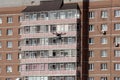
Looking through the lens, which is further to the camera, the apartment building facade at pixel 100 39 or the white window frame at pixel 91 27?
the white window frame at pixel 91 27

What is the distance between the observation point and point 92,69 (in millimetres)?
69500

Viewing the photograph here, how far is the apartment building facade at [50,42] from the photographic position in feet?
226

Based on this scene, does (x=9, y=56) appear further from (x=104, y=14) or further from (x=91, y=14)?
(x=104, y=14)

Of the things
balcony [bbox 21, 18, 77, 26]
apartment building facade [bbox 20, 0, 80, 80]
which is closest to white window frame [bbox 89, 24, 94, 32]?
apartment building facade [bbox 20, 0, 80, 80]

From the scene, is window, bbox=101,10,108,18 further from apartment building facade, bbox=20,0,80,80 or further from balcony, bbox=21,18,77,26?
balcony, bbox=21,18,77,26

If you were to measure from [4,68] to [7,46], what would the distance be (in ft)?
10.1

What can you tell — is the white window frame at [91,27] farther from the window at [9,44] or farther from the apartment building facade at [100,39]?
the window at [9,44]

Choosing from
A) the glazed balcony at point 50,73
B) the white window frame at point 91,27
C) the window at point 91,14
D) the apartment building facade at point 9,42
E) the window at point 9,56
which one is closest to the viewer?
the glazed balcony at point 50,73

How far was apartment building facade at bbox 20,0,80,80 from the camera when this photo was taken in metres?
68.9

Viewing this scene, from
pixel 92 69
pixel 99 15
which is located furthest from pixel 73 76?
pixel 99 15

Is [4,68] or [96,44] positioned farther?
[4,68]

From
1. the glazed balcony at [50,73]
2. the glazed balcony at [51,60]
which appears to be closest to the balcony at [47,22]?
the glazed balcony at [51,60]

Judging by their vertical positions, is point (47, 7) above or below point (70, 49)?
above

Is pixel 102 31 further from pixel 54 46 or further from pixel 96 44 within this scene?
pixel 54 46
